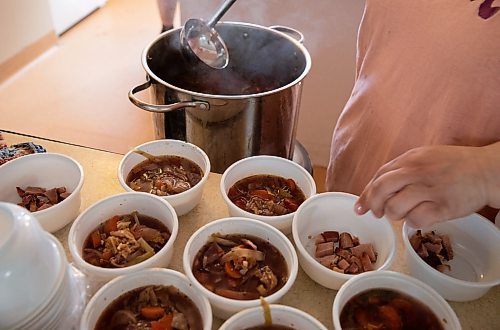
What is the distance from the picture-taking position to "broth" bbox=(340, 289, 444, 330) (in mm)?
978

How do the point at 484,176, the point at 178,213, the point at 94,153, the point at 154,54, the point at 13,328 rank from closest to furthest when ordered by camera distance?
the point at 13,328, the point at 484,176, the point at 178,213, the point at 94,153, the point at 154,54

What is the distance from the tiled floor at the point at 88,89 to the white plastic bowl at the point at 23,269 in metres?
2.01

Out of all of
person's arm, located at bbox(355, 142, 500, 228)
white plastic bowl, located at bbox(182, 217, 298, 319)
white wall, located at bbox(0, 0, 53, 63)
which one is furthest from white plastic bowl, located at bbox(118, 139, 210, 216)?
white wall, located at bbox(0, 0, 53, 63)

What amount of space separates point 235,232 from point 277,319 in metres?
0.25

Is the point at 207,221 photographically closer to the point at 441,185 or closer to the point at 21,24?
the point at 441,185

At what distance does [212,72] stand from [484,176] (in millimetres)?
1155

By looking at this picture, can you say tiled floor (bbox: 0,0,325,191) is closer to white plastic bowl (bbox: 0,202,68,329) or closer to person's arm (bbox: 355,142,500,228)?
person's arm (bbox: 355,142,500,228)

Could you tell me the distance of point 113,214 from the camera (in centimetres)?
117

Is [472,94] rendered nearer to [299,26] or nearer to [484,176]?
[484,176]

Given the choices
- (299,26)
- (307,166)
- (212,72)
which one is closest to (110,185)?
(212,72)

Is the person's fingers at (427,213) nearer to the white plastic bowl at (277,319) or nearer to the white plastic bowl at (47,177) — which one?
the white plastic bowl at (277,319)

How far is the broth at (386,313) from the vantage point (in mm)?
978

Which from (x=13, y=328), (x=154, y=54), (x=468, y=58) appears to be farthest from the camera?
(x=154, y=54)

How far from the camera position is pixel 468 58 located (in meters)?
1.08
